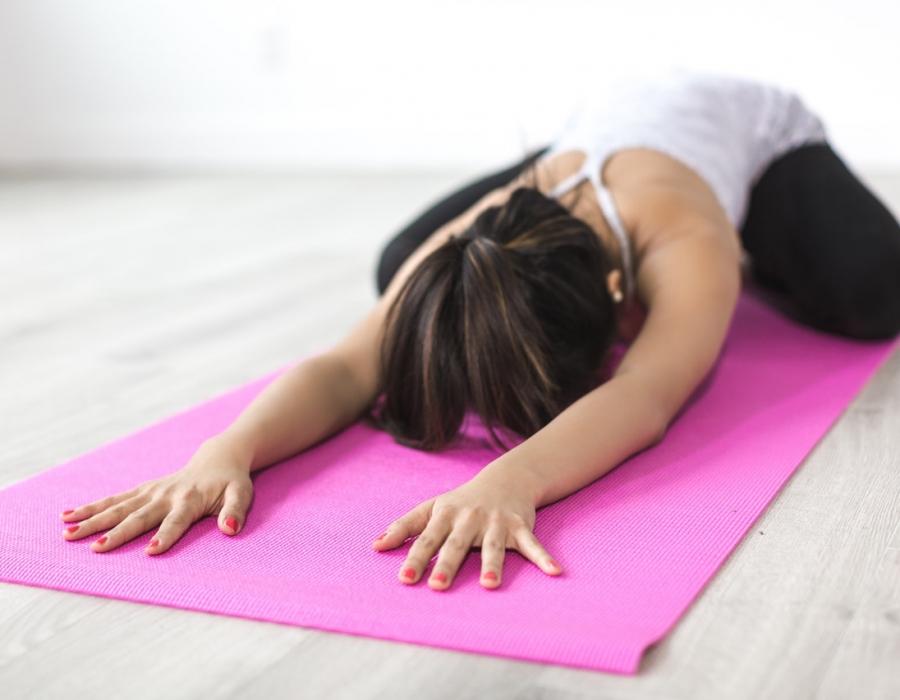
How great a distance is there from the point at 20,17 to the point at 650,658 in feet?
14.2

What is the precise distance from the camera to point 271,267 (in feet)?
8.90

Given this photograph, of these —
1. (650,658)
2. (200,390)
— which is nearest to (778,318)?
(200,390)

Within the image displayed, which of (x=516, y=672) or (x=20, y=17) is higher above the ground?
(x=20, y=17)

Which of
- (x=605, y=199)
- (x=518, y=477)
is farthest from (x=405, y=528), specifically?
→ (x=605, y=199)

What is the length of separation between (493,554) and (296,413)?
41 cm

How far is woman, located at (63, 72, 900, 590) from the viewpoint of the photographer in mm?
1192

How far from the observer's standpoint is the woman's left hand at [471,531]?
41.4 inches

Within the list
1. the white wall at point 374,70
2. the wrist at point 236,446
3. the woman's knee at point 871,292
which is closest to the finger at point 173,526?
the wrist at point 236,446

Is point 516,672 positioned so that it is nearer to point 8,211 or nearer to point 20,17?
point 8,211

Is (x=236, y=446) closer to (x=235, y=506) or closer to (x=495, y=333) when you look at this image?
(x=235, y=506)

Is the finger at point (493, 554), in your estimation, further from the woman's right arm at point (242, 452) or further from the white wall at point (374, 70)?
the white wall at point (374, 70)

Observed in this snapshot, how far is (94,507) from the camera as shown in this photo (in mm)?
1214

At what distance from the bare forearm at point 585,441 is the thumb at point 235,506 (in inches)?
10.0

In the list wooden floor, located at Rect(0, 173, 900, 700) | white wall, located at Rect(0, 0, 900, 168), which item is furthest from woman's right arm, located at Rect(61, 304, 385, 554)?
white wall, located at Rect(0, 0, 900, 168)
